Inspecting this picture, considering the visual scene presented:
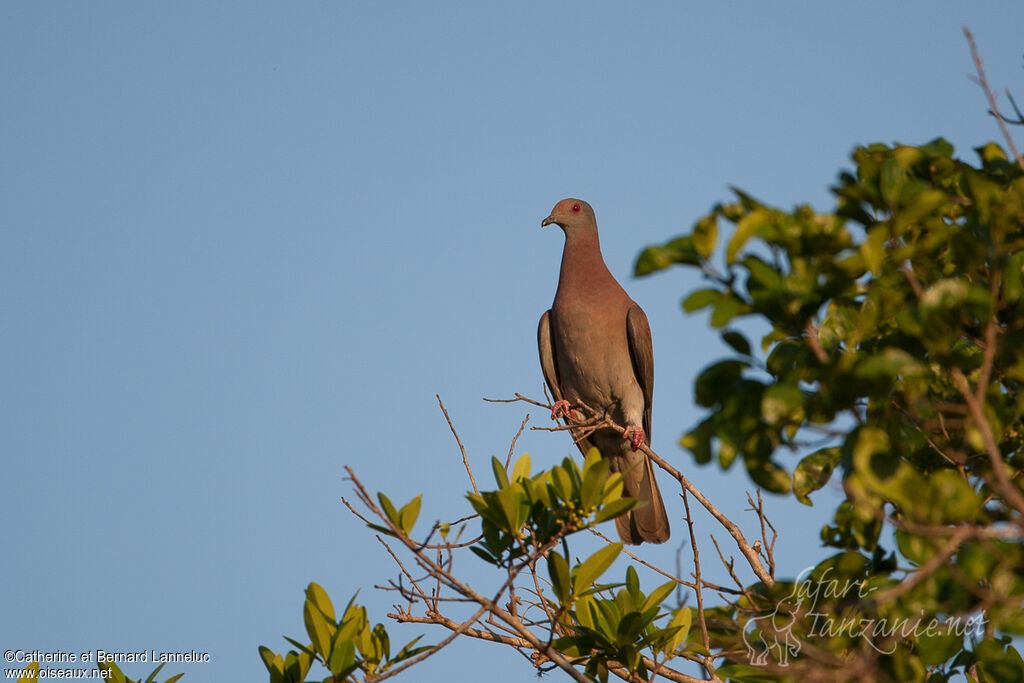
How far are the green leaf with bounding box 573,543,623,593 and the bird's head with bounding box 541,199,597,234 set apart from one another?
4.36m

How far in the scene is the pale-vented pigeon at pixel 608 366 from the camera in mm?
6379

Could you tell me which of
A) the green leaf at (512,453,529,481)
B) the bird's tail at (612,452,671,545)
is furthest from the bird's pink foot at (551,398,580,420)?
the green leaf at (512,453,529,481)

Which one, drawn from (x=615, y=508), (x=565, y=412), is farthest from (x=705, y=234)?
(x=565, y=412)

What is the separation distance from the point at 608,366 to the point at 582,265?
87 cm

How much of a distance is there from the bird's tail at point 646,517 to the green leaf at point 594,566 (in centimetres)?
309

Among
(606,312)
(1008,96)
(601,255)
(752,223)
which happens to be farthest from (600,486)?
(601,255)

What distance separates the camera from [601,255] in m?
7.18

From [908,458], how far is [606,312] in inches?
154

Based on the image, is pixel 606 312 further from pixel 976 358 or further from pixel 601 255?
pixel 976 358

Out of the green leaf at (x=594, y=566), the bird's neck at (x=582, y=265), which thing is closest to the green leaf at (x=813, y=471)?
the green leaf at (x=594, y=566)

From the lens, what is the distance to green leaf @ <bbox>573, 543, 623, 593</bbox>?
10.4 ft

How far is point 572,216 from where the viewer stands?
23.9ft

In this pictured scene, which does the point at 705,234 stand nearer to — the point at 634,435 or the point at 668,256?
the point at 668,256

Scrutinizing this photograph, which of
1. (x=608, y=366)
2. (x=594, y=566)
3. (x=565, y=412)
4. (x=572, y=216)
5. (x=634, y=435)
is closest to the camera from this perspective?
(x=594, y=566)
